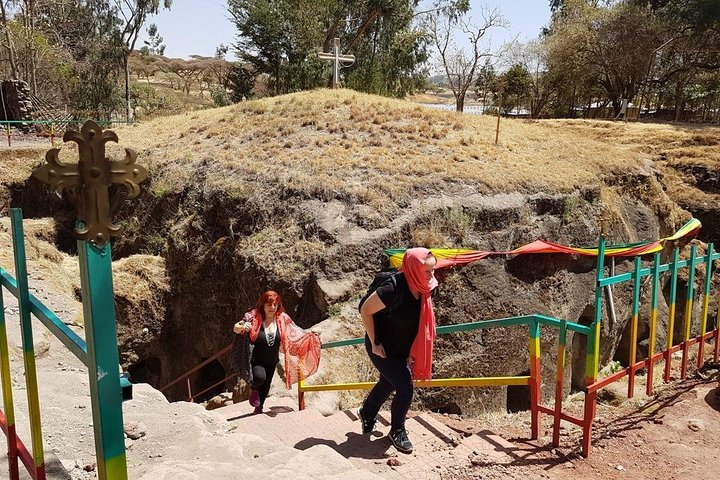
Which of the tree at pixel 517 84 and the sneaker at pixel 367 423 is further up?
the tree at pixel 517 84

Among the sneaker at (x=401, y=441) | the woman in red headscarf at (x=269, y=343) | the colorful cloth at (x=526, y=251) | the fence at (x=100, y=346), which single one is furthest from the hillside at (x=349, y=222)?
the fence at (x=100, y=346)

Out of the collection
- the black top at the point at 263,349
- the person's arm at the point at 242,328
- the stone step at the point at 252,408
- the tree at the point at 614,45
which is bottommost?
the stone step at the point at 252,408

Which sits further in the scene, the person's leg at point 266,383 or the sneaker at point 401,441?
the person's leg at point 266,383

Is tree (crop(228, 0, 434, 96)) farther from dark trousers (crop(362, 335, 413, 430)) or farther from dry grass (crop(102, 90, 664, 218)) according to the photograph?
dark trousers (crop(362, 335, 413, 430))

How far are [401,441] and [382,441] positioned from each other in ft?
0.82

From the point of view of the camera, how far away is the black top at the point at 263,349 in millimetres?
5703

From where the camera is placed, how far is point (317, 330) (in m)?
8.24

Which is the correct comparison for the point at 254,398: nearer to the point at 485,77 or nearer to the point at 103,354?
the point at 103,354

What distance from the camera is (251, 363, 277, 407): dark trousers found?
5.59 m

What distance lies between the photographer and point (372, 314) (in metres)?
4.15

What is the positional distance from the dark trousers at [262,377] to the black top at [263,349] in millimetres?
40

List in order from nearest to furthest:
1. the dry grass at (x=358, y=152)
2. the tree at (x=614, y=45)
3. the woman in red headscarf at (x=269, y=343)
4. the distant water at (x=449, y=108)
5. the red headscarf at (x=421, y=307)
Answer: the red headscarf at (x=421, y=307) < the woman in red headscarf at (x=269, y=343) < the dry grass at (x=358, y=152) < the distant water at (x=449, y=108) < the tree at (x=614, y=45)

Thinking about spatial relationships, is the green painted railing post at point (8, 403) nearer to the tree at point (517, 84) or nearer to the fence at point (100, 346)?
the fence at point (100, 346)

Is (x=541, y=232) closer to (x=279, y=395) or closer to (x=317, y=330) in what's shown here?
(x=317, y=330)
